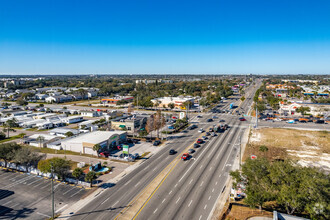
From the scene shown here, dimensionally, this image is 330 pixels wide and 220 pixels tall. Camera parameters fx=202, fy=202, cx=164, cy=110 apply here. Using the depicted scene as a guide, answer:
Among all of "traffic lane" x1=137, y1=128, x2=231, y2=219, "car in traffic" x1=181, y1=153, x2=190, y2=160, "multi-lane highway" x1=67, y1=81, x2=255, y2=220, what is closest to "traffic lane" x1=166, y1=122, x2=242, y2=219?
"multi-lane highway" x1=67, y1=81, x2=255, y2=220

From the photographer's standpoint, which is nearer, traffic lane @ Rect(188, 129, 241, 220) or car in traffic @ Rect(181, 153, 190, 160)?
traffic lane @ Rect(188, 129, 241, 220)

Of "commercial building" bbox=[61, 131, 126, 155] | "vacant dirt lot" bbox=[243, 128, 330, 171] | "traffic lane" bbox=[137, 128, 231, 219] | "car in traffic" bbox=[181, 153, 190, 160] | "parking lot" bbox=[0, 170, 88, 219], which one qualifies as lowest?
"parking lot" bbox=[0, 170, 88, 219]

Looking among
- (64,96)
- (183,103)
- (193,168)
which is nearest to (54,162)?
(193,168)

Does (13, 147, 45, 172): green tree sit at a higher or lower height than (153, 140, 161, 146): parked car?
higher

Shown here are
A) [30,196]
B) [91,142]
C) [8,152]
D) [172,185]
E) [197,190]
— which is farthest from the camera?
[91,142]

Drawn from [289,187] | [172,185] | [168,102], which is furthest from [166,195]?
[168,102]

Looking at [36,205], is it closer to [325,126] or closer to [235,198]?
[235,198]

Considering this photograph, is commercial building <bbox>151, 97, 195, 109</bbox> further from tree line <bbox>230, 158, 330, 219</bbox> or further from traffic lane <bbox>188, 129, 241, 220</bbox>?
tree line <bbox>230, 158, 330, 219</bbox>

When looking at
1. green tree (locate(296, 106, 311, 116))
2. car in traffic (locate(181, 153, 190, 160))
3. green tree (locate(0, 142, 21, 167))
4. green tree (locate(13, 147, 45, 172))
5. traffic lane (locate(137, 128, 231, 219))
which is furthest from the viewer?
green tree (locate(296, 106, 311, 116))

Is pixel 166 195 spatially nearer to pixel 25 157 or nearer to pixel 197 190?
pixel 197 190
